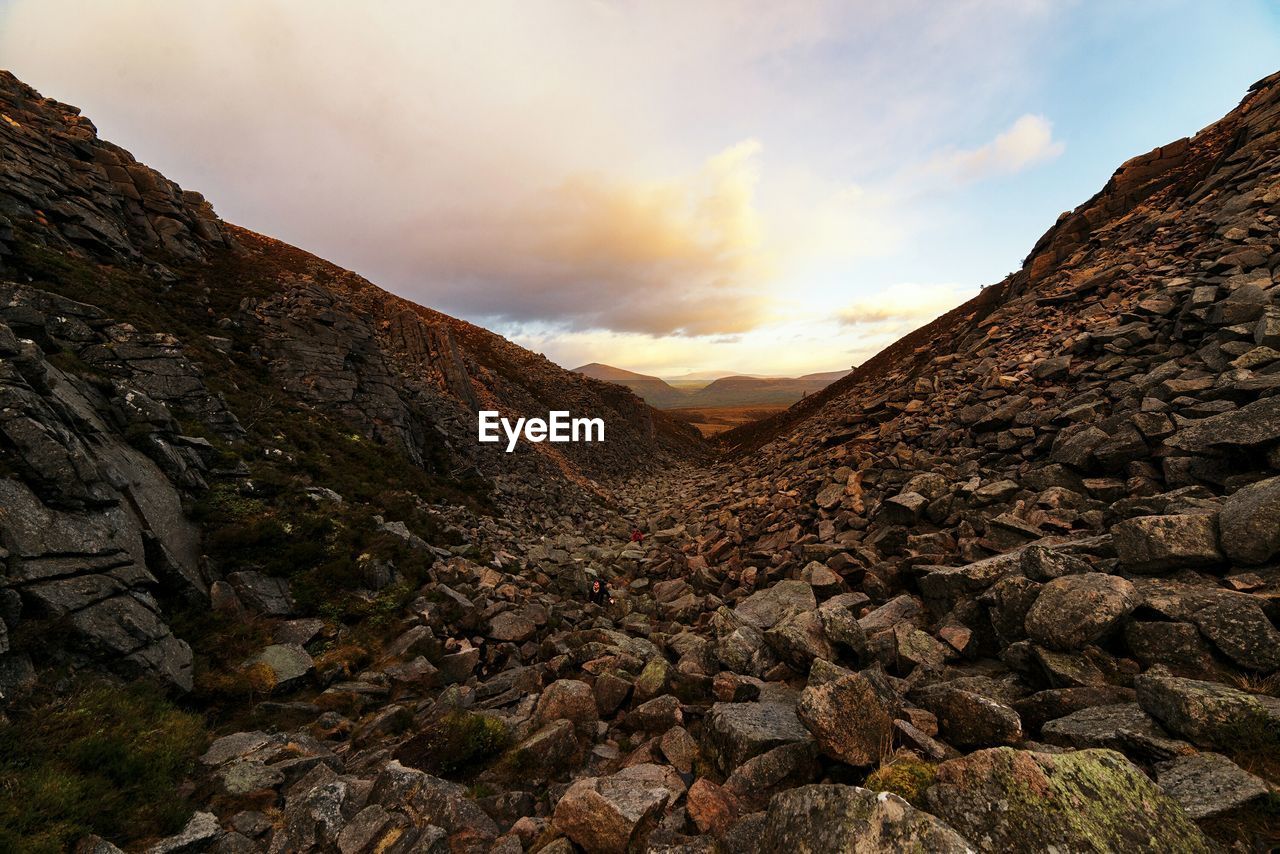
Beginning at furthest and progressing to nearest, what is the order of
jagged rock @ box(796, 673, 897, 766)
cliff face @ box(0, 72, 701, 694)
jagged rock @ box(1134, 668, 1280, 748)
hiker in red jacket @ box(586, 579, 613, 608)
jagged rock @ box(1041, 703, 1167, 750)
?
1. hiker in red jacket @ box(586, 579, 613, 608)
2. cliff face @ box(0, 72, 701, 694)
3. jagged rock @ box(796, 673, 897, 766)
4. jagged rock @ box(1041, 703, 1167, 750)
5. jagged rock @ box(1134, 668, 1280, 748)

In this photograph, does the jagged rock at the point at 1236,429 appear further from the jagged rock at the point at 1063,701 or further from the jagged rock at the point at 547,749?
the jagged rock at the point at 547,749

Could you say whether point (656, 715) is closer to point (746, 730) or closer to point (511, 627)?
point (746, 730)

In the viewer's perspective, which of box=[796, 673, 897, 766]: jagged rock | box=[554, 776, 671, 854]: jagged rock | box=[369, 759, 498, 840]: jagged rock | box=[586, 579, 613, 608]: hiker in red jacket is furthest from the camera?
box=[586, 579, 613, 608]: hiker in red jacket

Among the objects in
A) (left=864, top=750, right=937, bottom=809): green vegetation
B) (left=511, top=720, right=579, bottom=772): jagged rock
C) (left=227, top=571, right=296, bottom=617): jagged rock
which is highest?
(left=864, top=750, right=937, bottom=809): green vegetation

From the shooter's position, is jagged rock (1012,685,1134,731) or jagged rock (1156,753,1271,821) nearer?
jagged rock (1156,753,1271,821)

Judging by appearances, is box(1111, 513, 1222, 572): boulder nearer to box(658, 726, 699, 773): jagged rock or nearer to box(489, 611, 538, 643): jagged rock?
box(658, 726, 699, 773): jagged rock

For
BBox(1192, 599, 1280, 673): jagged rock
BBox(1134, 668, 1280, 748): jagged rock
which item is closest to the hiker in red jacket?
BBox(1134, 668, 1280, 748): jagged rock

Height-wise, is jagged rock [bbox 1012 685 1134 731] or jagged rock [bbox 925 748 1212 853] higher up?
jagged rock [bbox 925 748 1212 853]

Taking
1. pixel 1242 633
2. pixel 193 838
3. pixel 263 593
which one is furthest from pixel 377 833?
pixel 1242 633

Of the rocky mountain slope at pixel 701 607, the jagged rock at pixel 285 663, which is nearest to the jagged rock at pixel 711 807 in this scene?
the rocky mountain slope at pixel 701 607
